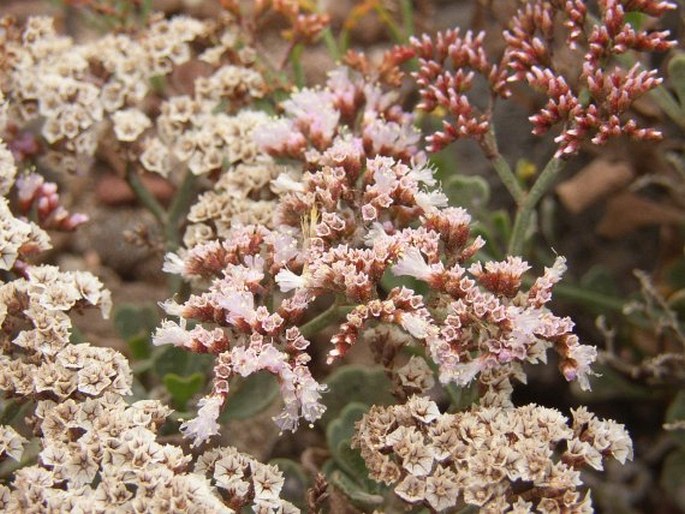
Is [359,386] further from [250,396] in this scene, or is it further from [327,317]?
[327,317]

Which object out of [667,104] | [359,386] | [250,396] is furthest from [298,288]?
[667,104]

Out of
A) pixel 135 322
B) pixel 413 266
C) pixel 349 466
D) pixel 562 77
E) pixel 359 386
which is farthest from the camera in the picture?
pixel 135 322

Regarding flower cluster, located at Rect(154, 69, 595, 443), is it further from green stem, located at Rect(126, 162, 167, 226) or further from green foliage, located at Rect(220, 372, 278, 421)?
green stem, located at Rect(126, 162, 167, 226)

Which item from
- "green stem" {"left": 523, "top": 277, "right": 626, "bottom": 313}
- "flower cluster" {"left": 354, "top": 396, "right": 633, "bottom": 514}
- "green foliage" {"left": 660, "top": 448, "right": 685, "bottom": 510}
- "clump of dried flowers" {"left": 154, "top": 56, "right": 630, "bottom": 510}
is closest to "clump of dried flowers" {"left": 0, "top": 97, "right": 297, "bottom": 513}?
"clump of dried flowers" {"left": 154, "top": 56, "right": 630, "bottom": 510}

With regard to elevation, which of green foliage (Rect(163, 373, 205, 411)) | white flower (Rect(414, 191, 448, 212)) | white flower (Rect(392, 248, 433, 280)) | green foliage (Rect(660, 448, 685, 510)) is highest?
white flower (Rect(414, 191, 448, 212))

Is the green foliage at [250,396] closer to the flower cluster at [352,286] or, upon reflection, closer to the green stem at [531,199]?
the flower cluster at [352,286]

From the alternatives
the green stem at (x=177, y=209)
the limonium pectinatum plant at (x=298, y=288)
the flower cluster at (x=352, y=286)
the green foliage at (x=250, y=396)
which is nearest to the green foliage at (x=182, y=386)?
the limonium pectinatum plant at (x=298, y=288)

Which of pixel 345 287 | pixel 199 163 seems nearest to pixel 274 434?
pixel 199 163
